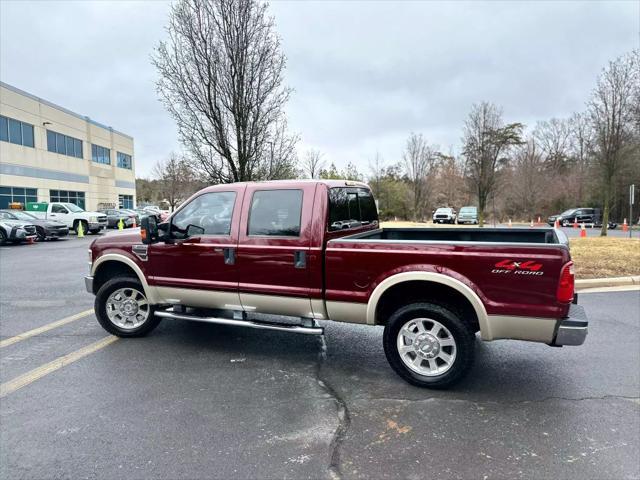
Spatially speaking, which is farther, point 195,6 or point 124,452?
point 195,6

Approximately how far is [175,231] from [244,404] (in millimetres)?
2326

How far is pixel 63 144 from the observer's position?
1538 inches

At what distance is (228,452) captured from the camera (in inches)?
114

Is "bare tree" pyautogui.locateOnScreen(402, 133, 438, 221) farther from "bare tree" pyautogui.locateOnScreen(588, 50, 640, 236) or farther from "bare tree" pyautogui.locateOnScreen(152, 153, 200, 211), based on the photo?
"bare tree" pyautogui.locateOnScreen(152, 153, 200, 211)

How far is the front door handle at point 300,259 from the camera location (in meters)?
4.27

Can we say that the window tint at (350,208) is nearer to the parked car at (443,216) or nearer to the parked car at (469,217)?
the parked car at (443,216)

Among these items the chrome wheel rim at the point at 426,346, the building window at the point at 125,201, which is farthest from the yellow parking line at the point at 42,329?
the building window at the point at 125,201

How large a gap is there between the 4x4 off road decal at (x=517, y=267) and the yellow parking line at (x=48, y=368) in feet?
14.6

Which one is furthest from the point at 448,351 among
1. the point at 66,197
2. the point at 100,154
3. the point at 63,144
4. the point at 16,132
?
the point at 100,154

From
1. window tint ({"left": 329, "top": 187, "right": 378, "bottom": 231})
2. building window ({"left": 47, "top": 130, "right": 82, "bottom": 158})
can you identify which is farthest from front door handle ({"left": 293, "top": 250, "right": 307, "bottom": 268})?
building window ({"left": 47, "top": 130, "right": 82, "bottom": 158})

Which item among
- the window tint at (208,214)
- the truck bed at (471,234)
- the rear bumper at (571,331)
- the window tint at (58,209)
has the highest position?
the window tint at (58,209)

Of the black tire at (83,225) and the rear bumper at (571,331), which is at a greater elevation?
the black tire at (83,225)

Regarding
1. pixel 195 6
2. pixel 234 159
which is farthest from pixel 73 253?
pixel 195 6

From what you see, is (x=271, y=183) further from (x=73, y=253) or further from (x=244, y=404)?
(x=73, y=253)
